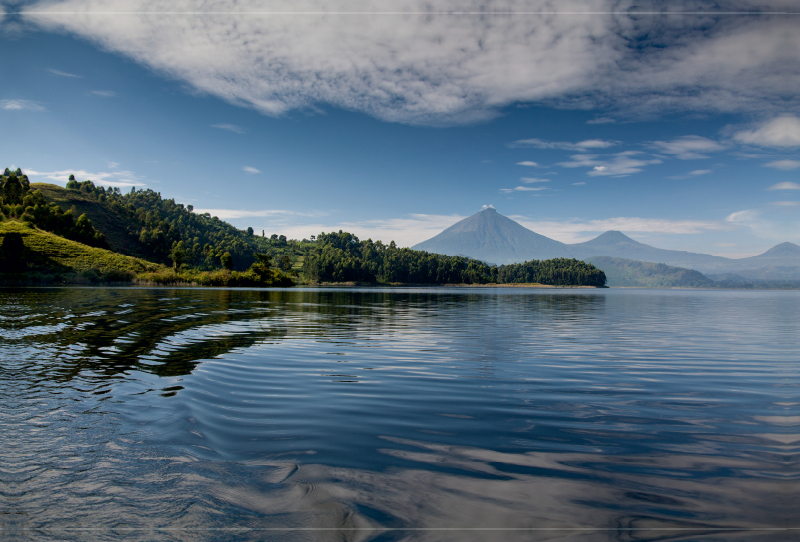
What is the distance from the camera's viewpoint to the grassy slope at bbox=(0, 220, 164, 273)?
15800 cm

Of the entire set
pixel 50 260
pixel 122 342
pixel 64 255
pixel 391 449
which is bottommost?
pixel 122 342

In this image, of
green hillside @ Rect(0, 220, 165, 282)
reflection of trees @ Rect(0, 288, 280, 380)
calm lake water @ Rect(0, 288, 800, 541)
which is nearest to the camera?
calm lake water @ Rect(0, 288, 800, 541)

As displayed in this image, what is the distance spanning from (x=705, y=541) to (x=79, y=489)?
888cm

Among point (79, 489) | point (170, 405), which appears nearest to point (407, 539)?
point (79, 489)

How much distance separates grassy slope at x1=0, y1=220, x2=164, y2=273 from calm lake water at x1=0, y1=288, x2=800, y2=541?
185721 millimetres

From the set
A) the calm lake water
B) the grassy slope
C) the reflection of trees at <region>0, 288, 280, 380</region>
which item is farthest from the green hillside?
the calm lake water

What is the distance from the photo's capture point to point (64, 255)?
16575 centimetres

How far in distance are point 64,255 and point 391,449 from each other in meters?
212

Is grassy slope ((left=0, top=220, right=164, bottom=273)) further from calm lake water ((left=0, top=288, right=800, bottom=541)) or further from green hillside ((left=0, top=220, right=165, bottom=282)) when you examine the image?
calm lake water ((left=0, top=288, right=800, bottom=541))

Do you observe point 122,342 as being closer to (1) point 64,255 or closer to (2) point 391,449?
(2) point 391,449

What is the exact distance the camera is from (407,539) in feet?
16.7

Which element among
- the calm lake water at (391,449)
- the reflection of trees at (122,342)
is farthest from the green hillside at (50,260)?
the calm lake water at (391,449)

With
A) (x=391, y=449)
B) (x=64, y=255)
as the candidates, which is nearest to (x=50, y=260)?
(x=64, y=255)

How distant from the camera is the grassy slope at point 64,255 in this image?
15800 centimetres
